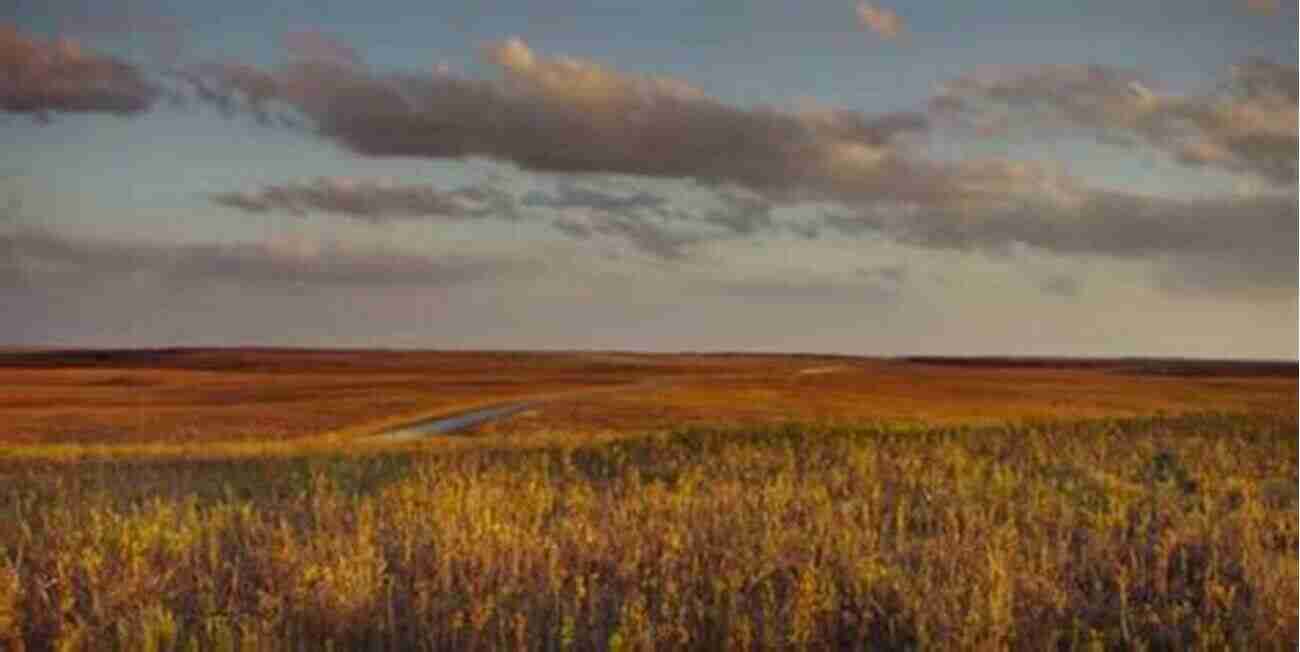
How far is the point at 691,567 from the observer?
9.67 m

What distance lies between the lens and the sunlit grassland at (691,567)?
7.88 metres

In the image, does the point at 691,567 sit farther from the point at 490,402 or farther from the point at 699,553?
the point at 490,402

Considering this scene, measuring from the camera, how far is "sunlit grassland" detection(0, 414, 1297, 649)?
7.88 meters

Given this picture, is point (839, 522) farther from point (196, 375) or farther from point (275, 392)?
point (196, 375)

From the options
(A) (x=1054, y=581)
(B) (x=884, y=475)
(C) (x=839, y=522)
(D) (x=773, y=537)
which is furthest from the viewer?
(B) (x=884, y=475)

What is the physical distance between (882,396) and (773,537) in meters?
69.1

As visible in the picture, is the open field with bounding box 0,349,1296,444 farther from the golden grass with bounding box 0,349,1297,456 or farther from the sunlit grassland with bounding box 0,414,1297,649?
the sunlit grassland with bounding box 0,414,1297,649

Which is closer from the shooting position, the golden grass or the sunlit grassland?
the sunlit grassland

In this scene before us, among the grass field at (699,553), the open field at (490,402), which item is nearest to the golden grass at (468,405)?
the open field at (490,402)

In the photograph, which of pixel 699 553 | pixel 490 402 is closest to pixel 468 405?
pixel 490 402

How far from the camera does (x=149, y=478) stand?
1858cm

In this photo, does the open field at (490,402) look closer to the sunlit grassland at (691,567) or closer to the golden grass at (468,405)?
the golden grass at (468,405)

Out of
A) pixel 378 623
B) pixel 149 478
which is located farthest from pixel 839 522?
pixel 149 478

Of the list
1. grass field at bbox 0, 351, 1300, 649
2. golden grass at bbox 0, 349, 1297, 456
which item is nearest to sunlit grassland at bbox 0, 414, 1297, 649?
grass field at bbox 0, 351, 1300, 649
